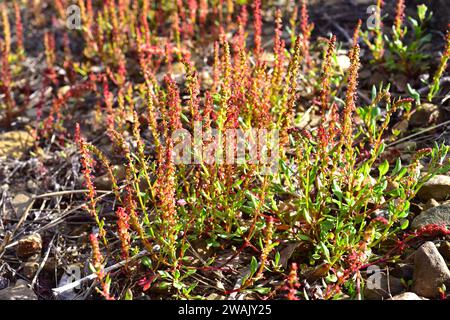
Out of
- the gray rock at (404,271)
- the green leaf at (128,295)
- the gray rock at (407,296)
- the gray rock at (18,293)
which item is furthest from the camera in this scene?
the gray rock at (18,293)

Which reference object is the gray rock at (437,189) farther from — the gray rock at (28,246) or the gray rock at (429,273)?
the gray rock at (28,246)

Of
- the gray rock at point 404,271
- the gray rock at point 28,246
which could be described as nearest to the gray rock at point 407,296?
the gray rock at point 404,271

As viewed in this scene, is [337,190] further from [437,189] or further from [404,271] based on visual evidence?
[437,189]

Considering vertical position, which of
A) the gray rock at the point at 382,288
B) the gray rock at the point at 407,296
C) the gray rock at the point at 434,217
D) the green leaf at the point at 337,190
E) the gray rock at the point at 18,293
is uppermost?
the green leaf at the point at 337,190

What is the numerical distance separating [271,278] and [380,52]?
2.31 metres

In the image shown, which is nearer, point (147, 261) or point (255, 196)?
point (147, 261)

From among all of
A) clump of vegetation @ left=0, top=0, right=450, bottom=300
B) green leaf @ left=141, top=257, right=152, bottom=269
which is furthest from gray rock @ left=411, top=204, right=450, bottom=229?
green leaf @ left=141, top=257, right=152, bottom=269

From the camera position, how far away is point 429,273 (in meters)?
2.69

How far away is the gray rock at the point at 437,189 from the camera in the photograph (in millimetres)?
3178

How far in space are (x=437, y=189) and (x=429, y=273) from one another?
0.68 metres

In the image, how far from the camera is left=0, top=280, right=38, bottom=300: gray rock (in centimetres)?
295

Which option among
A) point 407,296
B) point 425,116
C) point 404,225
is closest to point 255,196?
point 404,225

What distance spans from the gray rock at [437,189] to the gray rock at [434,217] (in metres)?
0.21
